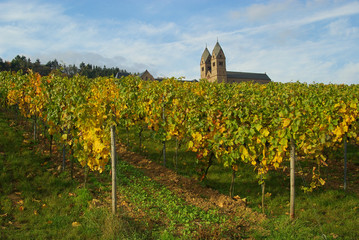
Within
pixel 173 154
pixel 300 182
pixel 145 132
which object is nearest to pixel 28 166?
pixel 173 154

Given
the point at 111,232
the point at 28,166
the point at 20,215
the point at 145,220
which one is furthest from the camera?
the point at 28,166

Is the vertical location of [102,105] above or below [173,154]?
above

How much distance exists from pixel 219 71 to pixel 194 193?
259 feet

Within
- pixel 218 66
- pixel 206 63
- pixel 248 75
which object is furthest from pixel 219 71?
pixel 248 75

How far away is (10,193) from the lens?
6.27 meters

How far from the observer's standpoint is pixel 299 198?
278 inches

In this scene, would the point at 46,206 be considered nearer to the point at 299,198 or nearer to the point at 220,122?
the point at 220,122

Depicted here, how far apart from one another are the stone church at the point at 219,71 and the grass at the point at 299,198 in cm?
7002

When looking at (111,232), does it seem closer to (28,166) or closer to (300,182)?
(28,166)

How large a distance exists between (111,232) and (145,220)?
2.36 feet

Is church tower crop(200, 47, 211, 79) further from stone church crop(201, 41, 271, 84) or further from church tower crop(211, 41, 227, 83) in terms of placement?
church tower crop(211, 41, 227, 83)

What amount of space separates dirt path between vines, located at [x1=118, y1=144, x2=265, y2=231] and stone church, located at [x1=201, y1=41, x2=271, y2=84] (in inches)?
2817

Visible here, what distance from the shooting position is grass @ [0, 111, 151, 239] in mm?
4709

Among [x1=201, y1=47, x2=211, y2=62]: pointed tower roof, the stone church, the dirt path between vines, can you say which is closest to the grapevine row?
the dirt path between vines
